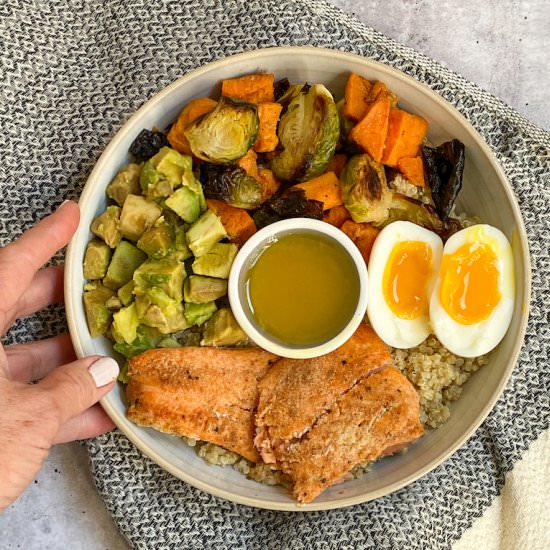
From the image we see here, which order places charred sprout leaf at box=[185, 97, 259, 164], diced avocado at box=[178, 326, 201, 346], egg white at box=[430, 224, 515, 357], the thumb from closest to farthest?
the thumb < charred sprout leaf at box=[185, 97, 259, 164] < egg white at box=[430, 224, 515, 357] < diced avocado at box=[178, 326, 201, 346]

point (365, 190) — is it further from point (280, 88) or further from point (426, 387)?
point (426, 387)

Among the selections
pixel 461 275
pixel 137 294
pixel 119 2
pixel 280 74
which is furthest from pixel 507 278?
pixel 119 2

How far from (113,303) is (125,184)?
419 millimetres

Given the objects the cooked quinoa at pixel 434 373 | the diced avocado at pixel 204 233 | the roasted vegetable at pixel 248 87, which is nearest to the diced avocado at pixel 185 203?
the diced avocado at pixel 204 233

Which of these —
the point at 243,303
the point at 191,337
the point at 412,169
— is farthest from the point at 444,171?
the point at 191,337

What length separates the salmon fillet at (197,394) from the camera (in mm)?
2564

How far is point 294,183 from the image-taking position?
271 centimetres

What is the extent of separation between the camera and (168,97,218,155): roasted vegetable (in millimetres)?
2666

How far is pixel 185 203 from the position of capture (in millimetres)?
2572

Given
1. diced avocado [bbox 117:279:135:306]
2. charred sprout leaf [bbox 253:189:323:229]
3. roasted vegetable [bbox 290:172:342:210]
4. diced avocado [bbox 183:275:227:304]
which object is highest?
roasted vegetable [bbox 290:172:342:210]

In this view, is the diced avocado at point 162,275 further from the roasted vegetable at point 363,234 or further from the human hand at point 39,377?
the roasted vegetable at point 363,234

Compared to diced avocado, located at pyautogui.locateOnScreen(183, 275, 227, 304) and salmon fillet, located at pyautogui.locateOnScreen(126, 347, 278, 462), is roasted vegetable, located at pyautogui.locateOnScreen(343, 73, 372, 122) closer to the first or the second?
diced avocado, located at pyautogui.locateOnScreen(183, 275, 227, 304)

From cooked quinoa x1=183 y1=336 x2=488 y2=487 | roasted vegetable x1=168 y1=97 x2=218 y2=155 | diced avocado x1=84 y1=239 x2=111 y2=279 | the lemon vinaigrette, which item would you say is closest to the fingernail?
diced avocado x1=84 y1=239 x2=111 y2=279

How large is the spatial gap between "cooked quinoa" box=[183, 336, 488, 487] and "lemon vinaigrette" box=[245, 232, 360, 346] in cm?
29
